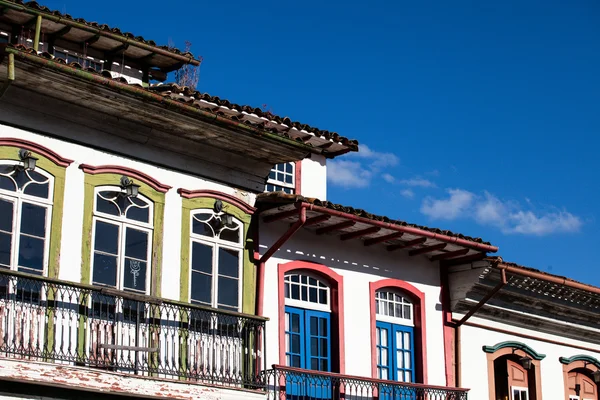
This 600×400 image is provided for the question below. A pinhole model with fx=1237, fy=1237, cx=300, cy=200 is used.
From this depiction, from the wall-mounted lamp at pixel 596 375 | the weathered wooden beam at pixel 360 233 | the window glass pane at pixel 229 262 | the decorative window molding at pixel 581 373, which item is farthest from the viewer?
the wall-mounted lamp at pixel 596 375

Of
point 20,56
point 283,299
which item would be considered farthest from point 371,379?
point 20,56

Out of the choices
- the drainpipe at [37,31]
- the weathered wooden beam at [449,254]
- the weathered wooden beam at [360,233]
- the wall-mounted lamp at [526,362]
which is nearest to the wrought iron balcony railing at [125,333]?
the weathered wooden beam at [360,233]

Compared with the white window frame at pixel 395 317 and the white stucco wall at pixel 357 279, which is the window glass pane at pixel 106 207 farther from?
the white window frame at pixel 395 317

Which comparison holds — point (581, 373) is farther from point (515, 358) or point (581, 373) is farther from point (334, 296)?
point (334, 296)

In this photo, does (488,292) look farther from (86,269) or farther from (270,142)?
(86,269)

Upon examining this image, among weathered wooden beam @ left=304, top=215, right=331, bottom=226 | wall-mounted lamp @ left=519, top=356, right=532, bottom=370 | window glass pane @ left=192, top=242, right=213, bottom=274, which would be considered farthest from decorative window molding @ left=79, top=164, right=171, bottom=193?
wall-mounted lamp @ left=519, top=356, right=532, bottom=370

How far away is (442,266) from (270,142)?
538 cm

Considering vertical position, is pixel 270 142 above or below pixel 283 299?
above

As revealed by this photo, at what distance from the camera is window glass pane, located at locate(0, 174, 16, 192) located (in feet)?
53.4

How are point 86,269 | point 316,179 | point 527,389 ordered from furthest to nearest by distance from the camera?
point 527,389 < point 316,179 < point 86,269

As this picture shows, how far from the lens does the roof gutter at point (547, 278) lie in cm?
2208

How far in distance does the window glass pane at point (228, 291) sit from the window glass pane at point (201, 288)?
21 cm

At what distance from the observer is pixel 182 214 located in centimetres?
1844

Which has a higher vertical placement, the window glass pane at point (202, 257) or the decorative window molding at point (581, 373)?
the window glass pane at point (202, 257)
